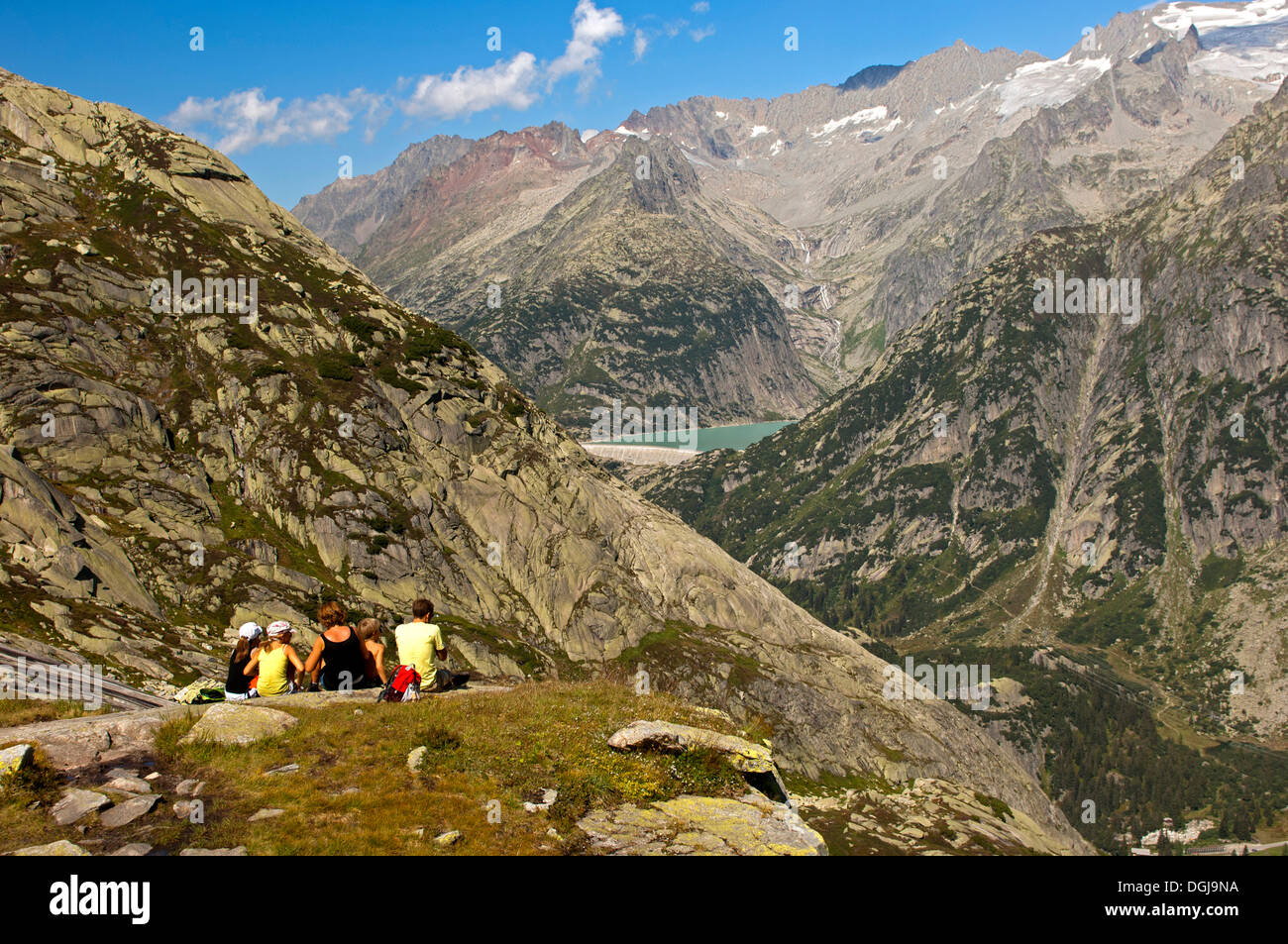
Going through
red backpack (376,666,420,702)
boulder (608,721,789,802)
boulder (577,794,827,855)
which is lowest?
boulder (577,794,827,855)

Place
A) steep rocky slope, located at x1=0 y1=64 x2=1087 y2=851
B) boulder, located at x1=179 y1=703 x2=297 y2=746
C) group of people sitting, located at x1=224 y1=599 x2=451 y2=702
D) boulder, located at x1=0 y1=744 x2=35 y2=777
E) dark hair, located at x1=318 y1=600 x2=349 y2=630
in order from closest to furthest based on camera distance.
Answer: boulder, located at x1=0 y1=744 x2=35 y2=777
boulder, located at x1=179 y1=703 x2=297 y2=746
group of people sitting, located at x1=224 y1=599 x2=451 y2=702
dark hair, located at x1=318 y1=600 x2=349 y2=630
steep rocky slope, located at x1=0 y1=64 x2=1087 y2=851

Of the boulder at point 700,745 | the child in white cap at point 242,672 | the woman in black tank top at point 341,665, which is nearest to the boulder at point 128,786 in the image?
the child in white cap at point 242,672

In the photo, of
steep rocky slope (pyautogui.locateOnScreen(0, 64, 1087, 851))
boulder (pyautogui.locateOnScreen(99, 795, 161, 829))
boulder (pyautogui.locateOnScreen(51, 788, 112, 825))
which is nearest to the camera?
boulder (pyautogui.locateOnScreen(51, 788, 112, 825))

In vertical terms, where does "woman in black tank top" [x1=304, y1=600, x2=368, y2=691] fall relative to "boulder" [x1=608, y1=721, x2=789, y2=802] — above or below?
above

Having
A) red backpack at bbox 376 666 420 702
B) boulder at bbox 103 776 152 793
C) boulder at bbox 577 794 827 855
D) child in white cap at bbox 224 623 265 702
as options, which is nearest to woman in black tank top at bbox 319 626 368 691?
red backpack at bbox 376 666 420 702

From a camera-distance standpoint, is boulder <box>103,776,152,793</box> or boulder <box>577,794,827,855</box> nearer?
boulder <box>103,776,152,793</box>

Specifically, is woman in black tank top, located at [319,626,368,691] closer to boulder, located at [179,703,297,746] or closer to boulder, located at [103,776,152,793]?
boulder, located at [179,703,297,746]
